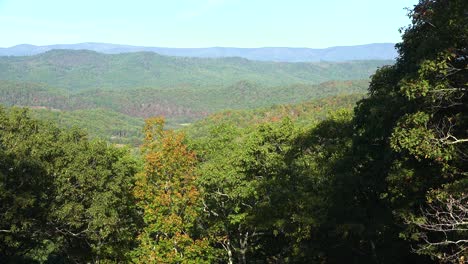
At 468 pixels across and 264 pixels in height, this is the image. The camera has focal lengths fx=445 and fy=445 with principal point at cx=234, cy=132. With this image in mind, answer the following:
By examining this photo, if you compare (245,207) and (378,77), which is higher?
(378,77)

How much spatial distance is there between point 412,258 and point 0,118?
2959 centimetres

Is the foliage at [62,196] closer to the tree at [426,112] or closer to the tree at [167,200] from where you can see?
the tree at [167,200]

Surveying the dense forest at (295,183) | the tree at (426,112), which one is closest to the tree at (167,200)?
the dense forest at (295,183)

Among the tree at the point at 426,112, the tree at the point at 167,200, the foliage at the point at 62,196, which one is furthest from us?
the foliage at the point at 62,196

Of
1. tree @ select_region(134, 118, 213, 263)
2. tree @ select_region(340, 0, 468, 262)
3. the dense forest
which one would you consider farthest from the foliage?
tree @ select_region(340, 0, 468, 262)

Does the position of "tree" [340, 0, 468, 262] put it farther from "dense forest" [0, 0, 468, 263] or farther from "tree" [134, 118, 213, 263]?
"tree" [134, 118, 213, 263]

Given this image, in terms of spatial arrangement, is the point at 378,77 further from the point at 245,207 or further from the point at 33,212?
the point at 33,212

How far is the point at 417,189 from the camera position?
17.0 meters

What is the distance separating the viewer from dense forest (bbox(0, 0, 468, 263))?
1577 centimetres

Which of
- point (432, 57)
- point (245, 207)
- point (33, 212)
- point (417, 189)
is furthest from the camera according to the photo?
point (245, 207)

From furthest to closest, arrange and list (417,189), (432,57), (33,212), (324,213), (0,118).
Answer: (0,118) < (33,212) < (324,213) < (417,189) < (432,57)

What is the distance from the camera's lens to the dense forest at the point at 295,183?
15.8 meters

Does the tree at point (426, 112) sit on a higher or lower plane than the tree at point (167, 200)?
higher

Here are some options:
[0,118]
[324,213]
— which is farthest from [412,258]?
[0,118]
